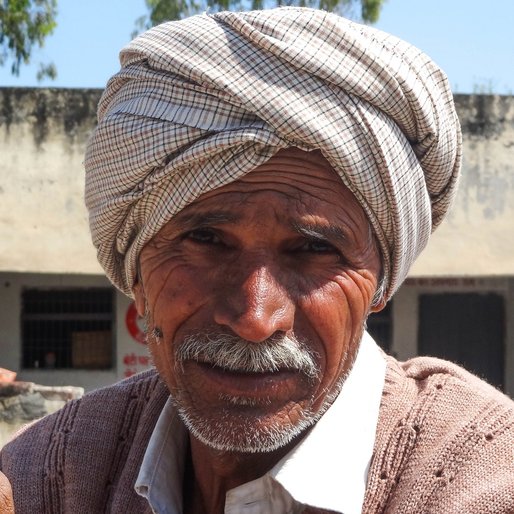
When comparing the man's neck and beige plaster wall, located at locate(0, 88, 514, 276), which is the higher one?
the man's neck

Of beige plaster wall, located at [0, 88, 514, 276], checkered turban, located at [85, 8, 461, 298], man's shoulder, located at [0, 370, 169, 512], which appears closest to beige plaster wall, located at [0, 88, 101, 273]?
beige plaster wall, located at [0, 88, 514, 276]

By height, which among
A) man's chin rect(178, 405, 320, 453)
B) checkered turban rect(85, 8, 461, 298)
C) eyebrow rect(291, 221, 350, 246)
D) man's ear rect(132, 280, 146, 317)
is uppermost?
checkered turban rect(85, 8, 461, 298)

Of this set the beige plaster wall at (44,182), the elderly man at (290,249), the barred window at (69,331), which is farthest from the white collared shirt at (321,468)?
the barred window at (69,331)

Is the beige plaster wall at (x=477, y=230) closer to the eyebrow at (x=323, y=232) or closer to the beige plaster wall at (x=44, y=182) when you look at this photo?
the beige plaster wall at (x=44, y=182)

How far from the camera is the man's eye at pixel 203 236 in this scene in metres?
2.05

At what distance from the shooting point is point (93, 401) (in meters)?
2.55

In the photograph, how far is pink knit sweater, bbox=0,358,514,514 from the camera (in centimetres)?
190

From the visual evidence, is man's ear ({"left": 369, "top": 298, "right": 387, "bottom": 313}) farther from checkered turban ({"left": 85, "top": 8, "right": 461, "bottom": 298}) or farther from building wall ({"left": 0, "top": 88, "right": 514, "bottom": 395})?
building wall ({"left": 0, "top": 88, "right": 514, "bottom": 395})

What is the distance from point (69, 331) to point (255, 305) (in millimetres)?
10329

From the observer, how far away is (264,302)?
1907mm

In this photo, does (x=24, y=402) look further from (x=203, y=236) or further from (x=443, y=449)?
(x=443, y=449)

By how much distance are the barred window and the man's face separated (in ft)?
32.9

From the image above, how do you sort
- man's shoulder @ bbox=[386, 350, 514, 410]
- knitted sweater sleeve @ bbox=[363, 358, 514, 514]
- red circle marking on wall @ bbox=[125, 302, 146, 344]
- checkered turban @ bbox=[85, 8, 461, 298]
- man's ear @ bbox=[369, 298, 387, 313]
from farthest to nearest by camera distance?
red circle marking on wall @ bbox=[125, 302, 146, 344] → man's ear @ bbox=[369, 298, 387, 313] → man's shoulder @ bbox=[386, 350, 514, 410] → checkered turban @ bbox=[85, 8, 461, 298] → knitted sweater sleeve @ bbox=[363, 358, 514, 514]

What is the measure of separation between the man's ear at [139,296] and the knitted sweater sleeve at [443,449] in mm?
636
